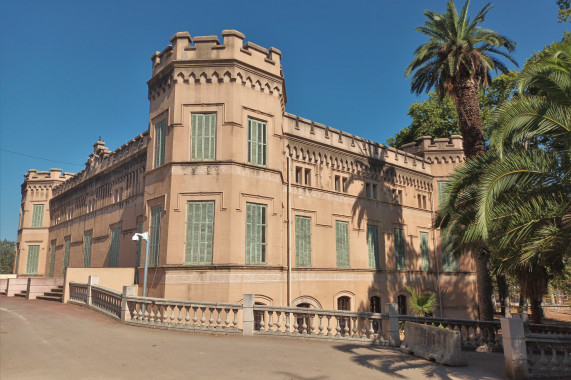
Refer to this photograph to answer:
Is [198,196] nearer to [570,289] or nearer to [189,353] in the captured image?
[189,353]

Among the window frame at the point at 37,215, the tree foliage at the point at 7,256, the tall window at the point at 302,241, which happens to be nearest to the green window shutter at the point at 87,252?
the window frame at the point at 37,215

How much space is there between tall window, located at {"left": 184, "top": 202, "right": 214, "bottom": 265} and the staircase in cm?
795

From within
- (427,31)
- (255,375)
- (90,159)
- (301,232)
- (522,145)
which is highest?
(427,31)

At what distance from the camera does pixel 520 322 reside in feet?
29.7

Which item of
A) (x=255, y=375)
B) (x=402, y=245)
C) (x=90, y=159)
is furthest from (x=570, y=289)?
(x=90, y=159)

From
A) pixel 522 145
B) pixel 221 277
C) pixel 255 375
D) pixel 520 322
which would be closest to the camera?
pixel 255 375

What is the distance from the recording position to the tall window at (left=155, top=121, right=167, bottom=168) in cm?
1817

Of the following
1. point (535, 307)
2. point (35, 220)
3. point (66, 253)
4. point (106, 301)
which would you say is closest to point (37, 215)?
point (35, 220)

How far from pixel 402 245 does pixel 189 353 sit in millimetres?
19581

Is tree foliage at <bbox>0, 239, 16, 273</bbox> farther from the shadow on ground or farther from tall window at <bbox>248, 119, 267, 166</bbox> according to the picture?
the shadow on ground

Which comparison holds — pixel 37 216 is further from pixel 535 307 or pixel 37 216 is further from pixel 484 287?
pixel 535 307

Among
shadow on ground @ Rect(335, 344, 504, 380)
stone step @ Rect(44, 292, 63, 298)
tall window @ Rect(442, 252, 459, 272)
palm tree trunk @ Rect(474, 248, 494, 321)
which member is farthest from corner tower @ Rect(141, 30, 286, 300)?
tall window @ Rect(442, 252, 459, 272)

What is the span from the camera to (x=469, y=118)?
19062mm

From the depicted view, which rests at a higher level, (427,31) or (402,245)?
(427,31)
